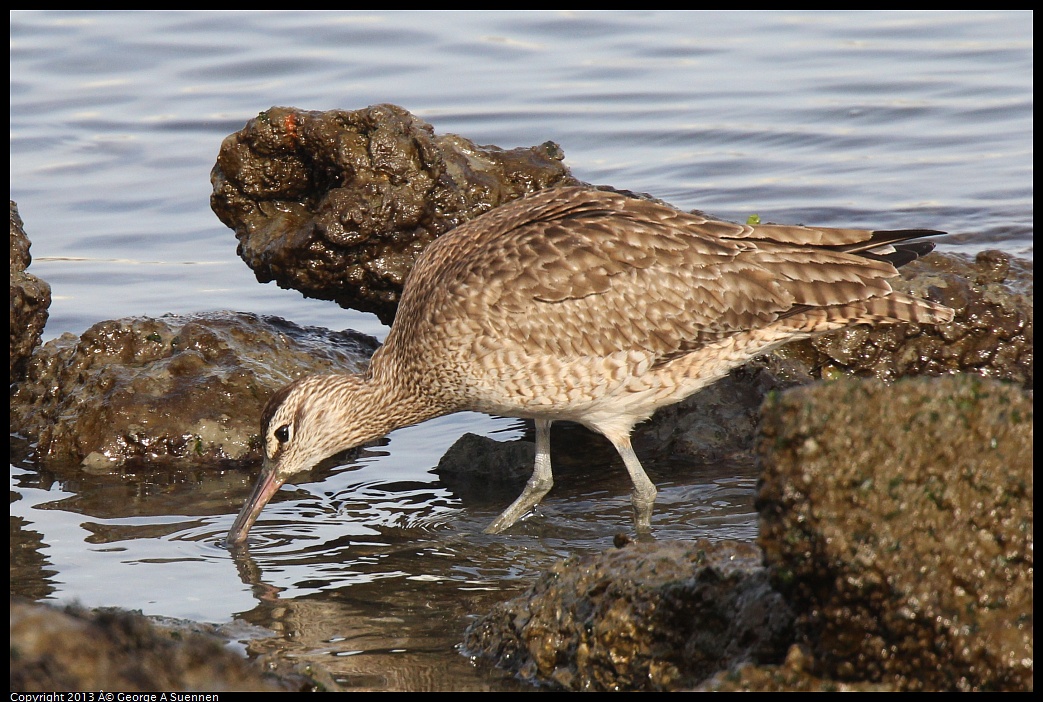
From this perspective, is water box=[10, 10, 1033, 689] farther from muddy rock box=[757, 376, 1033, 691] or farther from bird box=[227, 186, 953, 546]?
muddy rock box=[757, 376, 1033, 691]

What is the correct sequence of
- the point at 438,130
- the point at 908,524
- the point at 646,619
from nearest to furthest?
the point at 908,524
the point at 646,619
the point at 438,130

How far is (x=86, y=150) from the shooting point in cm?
1436

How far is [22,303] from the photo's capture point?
8.04m

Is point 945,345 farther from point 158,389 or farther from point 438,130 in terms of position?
point 438,130

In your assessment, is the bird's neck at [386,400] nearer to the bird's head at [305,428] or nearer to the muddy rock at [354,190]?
the bird's head at [305,428]

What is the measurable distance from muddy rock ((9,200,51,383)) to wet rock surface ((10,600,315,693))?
4641 mm

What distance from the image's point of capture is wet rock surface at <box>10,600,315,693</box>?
3.39m

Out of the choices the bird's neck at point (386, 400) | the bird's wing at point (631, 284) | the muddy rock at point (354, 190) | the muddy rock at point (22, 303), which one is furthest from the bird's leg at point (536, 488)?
the muddy rock at point (22, 303)

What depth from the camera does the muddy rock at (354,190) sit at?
8344 millimetres

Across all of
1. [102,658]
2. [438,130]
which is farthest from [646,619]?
[438,130]

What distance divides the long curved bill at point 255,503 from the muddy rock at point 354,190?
76.2 inches

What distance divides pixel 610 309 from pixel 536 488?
1098 mm

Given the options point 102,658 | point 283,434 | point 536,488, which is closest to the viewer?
point 102,658
